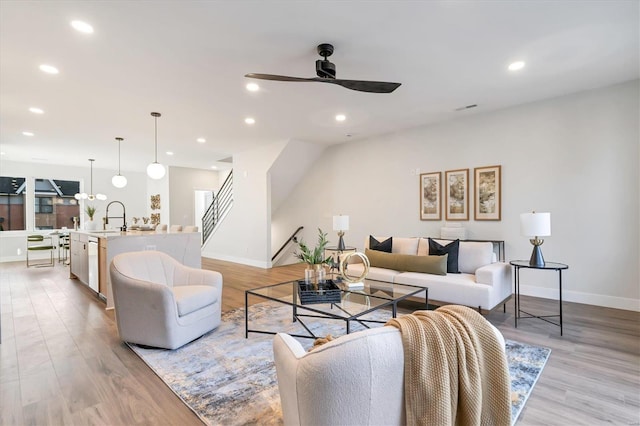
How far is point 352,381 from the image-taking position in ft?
3.18

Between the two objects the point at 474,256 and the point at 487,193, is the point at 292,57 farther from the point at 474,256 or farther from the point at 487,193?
the point at 487,193

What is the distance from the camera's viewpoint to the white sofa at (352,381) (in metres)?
0.96

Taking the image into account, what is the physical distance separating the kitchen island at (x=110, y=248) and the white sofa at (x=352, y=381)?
3977mm

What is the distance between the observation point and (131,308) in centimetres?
278

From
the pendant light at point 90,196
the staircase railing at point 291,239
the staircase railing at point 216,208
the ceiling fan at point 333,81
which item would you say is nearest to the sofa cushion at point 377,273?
the ceiling fan at point 333,81

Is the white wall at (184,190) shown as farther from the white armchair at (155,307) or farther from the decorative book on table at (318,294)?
the decorative book on table at (318,294)

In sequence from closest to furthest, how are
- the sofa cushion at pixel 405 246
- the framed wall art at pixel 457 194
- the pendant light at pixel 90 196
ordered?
the sofa cushion at pixel 405 246
the framed wall art at pixel 457 194
the pendant light at pixel 90 196

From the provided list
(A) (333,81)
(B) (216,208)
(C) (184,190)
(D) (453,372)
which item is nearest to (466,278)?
(A) (333,81)

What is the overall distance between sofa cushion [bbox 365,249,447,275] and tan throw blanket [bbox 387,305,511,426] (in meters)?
2.76

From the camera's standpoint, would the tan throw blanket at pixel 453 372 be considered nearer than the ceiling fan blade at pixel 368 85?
Yes

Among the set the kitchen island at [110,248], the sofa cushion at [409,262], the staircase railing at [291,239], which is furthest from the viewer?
the staircase railing at [291,239]

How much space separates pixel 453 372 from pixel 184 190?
33.7 feet

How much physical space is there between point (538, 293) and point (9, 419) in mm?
5659

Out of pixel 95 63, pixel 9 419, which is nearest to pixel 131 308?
pixel 9 419
